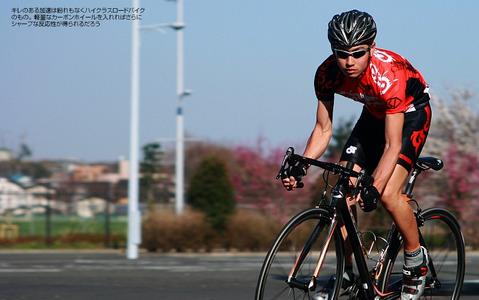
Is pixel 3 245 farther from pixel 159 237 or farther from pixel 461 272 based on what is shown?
pixel 461 272

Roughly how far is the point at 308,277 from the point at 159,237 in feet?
51.4

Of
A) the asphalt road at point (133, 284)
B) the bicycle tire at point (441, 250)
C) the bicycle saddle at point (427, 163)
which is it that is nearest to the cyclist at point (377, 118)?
the bicycle tire at point (441, 250)

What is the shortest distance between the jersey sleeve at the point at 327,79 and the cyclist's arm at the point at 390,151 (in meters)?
0.38

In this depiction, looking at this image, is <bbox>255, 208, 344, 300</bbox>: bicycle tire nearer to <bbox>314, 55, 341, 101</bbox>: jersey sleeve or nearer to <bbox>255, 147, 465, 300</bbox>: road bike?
<bbox>255, 147, 465, 300</bbox>: road bike

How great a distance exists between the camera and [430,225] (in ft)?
19.0

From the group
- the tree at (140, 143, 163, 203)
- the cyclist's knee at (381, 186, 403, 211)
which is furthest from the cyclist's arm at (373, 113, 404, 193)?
the tree at (140, 143, 163, 203)

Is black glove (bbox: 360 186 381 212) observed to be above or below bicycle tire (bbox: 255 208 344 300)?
above

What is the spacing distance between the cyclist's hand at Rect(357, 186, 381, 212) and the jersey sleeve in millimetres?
767

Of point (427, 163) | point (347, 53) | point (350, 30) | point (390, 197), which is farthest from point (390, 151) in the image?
point (427, 163)

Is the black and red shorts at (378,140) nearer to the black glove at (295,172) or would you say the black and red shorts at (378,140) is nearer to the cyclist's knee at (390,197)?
the cyclist's knee at (390,197)

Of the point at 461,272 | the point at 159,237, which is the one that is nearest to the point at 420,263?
the point at 461,272

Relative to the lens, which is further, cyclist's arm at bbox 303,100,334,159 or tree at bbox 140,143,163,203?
tree at bbox 140,143,163,203

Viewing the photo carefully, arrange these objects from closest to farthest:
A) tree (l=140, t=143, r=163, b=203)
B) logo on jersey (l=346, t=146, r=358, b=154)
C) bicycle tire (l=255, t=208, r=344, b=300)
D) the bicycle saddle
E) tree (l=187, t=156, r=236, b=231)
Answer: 1. bicycle tire (l=255, t=208, r=344, b=300)
2. logo on jersey (l=346, t=146, r=358, b=154)
3. the bicycle saddle
4. tree (l=187, t=156, r=236, b=231)
5. tree (l=140, t=143, r=163, b=203)

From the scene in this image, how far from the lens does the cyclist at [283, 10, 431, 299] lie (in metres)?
4.74
